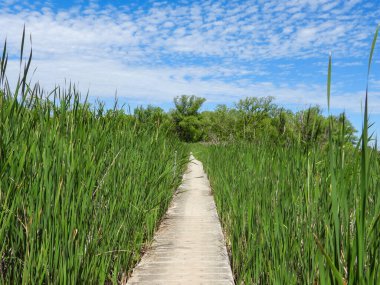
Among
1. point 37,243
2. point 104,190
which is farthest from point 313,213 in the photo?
point 104,190

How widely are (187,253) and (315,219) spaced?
2106 mm

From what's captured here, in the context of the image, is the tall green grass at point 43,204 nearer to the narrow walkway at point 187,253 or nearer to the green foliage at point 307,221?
the narrow walkway at point 187,253

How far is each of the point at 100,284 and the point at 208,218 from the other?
3.08m

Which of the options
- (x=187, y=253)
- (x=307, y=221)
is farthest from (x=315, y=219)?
(x=187, y=253)

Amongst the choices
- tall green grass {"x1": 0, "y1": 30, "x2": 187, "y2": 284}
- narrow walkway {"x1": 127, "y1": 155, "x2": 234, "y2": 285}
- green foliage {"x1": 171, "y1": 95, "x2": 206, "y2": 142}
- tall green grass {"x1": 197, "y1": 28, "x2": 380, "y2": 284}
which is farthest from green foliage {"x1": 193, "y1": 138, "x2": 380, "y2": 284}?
green foliage {"x1": 171, "y1": 95, "x2": 206, "y2": 142}

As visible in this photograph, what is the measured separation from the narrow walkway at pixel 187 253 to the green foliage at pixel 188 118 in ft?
205

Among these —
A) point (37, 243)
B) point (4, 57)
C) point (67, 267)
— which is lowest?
point (67, 267)

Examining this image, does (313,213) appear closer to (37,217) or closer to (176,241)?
(37,217)

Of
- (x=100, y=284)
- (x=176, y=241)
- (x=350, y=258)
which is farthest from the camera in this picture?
(x=176, y=241)

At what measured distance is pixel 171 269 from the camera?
3.39 meters

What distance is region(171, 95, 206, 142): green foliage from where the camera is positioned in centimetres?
7069

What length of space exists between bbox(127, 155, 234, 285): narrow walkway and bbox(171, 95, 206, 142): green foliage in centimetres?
6234

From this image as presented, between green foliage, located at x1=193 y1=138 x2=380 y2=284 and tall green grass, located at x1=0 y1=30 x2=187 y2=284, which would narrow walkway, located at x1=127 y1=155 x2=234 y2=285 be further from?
tall green grass, located at x1=0 y1=30 x2=187 y2=284

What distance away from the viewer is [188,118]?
72562 mm
